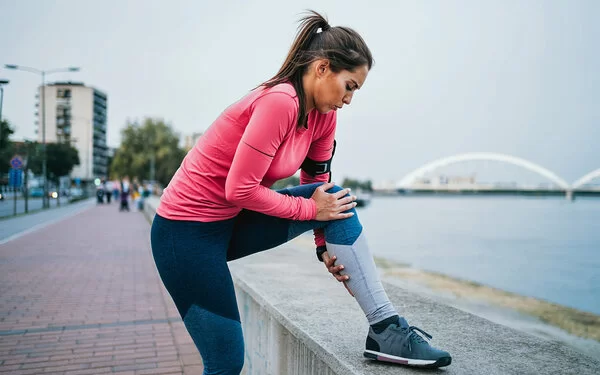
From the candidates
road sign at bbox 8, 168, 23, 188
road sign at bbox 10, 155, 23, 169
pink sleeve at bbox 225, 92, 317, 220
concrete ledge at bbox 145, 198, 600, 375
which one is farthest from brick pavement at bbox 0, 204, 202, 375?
road sign at bbox 10, 155, 23, 169

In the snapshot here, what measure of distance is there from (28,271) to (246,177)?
5.97m

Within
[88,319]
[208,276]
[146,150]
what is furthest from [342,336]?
[146,150]

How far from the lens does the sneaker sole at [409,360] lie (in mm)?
1530

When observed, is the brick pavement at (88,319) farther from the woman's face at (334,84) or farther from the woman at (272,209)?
the woman's face at (334,84)

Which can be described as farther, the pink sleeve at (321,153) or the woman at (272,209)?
the pink sleeve at (321,153)

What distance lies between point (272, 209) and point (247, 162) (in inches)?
7.6

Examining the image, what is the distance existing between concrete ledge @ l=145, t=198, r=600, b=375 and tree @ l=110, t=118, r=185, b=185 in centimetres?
6495

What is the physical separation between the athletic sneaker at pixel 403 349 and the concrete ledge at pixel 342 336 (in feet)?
0.11

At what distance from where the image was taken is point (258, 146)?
1.40m

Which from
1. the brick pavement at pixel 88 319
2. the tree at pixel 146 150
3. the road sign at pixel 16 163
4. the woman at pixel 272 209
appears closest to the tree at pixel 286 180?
the woman at pixel 272 209

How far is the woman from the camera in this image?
1.50 metres

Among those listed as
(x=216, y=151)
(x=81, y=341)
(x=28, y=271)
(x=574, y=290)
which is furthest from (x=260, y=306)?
(x=574, y=290)

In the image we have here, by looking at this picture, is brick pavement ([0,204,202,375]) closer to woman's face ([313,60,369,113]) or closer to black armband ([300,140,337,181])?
black armband ([300,140,337,181])

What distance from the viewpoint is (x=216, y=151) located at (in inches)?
59.7
